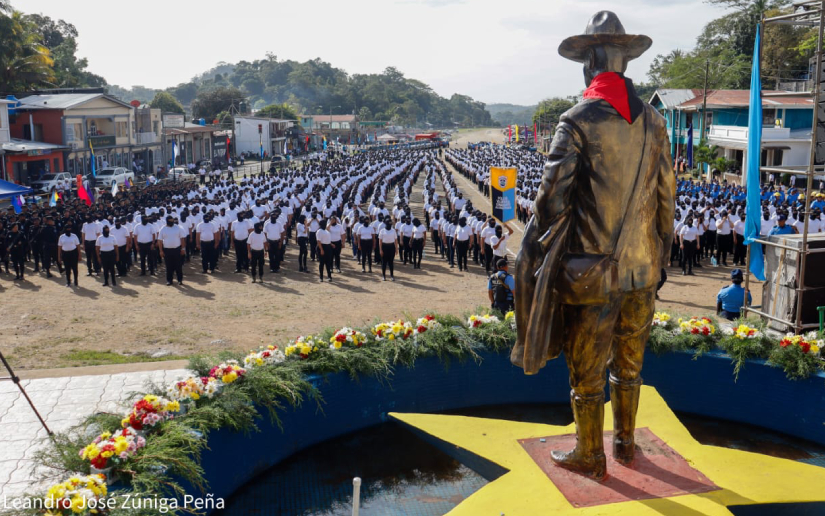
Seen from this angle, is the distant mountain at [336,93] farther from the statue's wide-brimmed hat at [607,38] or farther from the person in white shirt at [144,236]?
the statue's wide-brimmed hat at [607,38]

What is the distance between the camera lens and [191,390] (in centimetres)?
559

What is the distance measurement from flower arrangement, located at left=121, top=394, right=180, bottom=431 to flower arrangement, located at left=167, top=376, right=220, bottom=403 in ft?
0.69

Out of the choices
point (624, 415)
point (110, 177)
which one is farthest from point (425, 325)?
point (110, 177)

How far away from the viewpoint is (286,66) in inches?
6978

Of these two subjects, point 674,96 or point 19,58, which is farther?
point 674,96

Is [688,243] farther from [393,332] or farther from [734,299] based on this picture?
[393,332]

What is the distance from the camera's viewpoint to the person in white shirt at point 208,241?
1555cm

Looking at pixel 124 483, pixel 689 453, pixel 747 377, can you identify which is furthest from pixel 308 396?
pixel 747 377

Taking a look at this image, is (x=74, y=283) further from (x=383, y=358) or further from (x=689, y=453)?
(x=689, y=453)

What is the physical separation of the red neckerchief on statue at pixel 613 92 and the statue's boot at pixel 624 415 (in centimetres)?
179

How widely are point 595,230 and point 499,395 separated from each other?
9.48 feet

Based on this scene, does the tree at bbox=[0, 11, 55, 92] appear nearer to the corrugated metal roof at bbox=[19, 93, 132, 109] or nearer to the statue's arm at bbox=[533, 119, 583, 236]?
the corrugated metal roof at bbox=[19, 93, 132, 109]

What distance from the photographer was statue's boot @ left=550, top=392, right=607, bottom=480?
4.82 m

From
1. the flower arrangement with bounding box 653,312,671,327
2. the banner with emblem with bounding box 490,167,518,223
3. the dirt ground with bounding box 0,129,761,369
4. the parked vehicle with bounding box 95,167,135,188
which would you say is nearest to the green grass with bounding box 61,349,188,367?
the dirt ground with bounding box 0,129,761,369
